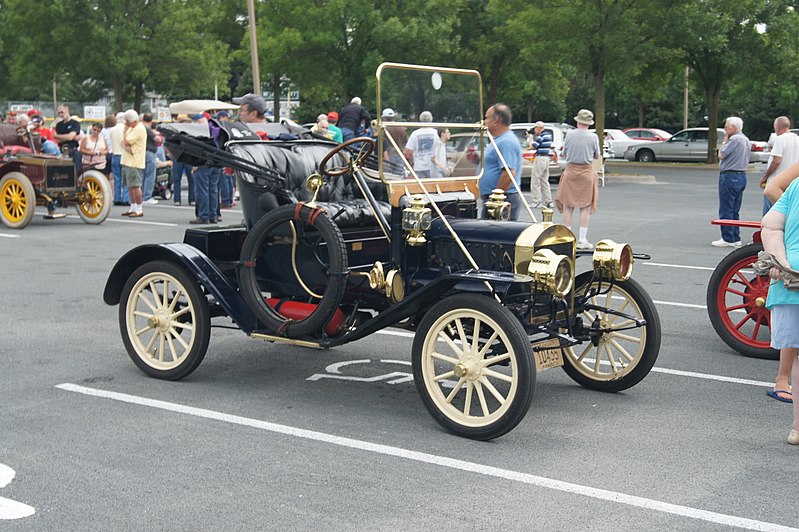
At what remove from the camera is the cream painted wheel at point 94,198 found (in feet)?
52.9

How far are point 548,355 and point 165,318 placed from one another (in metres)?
2.56

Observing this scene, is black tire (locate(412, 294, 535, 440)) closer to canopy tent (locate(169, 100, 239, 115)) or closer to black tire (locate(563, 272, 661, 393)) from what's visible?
black tire (locate(563, 272, 661, 393))

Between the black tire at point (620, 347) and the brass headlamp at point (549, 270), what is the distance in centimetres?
64

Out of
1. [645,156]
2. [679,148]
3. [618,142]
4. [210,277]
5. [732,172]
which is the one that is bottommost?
[210,277]

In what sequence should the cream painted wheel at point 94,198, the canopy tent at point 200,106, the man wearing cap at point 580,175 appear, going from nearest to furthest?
the man wearing cap at point 580,175
the cream painted wheel at point 94,198
the canopy tent at point 200,106

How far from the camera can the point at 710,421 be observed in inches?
231

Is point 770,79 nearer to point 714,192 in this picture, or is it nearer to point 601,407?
point 714,192

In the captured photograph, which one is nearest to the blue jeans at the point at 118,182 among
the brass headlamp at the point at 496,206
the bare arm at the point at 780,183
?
the brass headlamp at the point at 496,206

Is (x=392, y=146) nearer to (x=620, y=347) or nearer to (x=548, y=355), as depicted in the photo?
(x=548, y=355)

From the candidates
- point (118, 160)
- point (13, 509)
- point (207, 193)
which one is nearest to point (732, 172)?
point (207, 193)

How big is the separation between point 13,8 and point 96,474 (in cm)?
3828

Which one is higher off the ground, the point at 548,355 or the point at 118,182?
the point at 118,182

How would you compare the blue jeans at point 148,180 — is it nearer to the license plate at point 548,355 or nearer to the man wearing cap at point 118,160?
the man wearing cap at point 118,160

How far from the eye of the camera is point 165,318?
6625 mm
